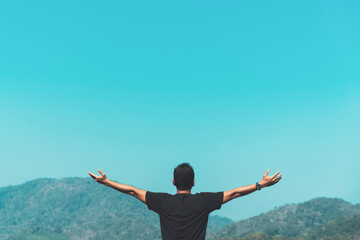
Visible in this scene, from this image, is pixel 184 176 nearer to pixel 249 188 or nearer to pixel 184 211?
pixel 184 211

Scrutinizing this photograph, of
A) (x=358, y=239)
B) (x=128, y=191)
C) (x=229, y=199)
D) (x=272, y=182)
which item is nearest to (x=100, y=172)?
(x=128, y=191)

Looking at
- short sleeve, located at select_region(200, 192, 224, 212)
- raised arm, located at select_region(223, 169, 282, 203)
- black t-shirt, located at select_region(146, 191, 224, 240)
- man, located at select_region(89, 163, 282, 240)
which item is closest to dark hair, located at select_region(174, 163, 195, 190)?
man, located at select_region(89, 163, 282, 240)

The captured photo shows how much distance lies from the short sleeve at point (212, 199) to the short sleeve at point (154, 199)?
2.33ft

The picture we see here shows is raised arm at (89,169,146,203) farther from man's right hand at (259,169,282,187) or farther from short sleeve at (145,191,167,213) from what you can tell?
man's right hand at (259,169,282,187)

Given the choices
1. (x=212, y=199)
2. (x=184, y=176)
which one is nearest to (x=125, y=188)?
(x=184, y=176)

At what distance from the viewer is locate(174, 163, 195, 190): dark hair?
774 cm

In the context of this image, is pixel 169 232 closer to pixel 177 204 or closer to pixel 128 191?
pixel 177 204

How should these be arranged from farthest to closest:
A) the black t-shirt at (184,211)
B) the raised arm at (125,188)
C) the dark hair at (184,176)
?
the raised arm at (125,188), the dark hair at (184,176), the black t-shirt at (184,211)

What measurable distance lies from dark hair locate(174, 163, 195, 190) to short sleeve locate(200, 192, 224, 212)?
1.00ft

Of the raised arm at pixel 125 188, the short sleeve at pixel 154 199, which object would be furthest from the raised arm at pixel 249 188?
the raised arm at pixel 125 188

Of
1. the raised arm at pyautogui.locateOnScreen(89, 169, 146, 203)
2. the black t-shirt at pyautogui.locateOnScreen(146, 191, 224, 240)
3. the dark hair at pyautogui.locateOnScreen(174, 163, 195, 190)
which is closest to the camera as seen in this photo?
the black t-shirt at pyautogui.locateOnScreen(146, 191, 224, 240)

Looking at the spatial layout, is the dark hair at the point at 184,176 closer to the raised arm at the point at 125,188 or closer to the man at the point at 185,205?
the man at the point at 185,205

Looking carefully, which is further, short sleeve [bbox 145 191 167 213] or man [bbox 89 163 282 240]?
short sleeve [bbox 145 191 167 213]

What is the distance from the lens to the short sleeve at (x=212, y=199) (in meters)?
7.74
